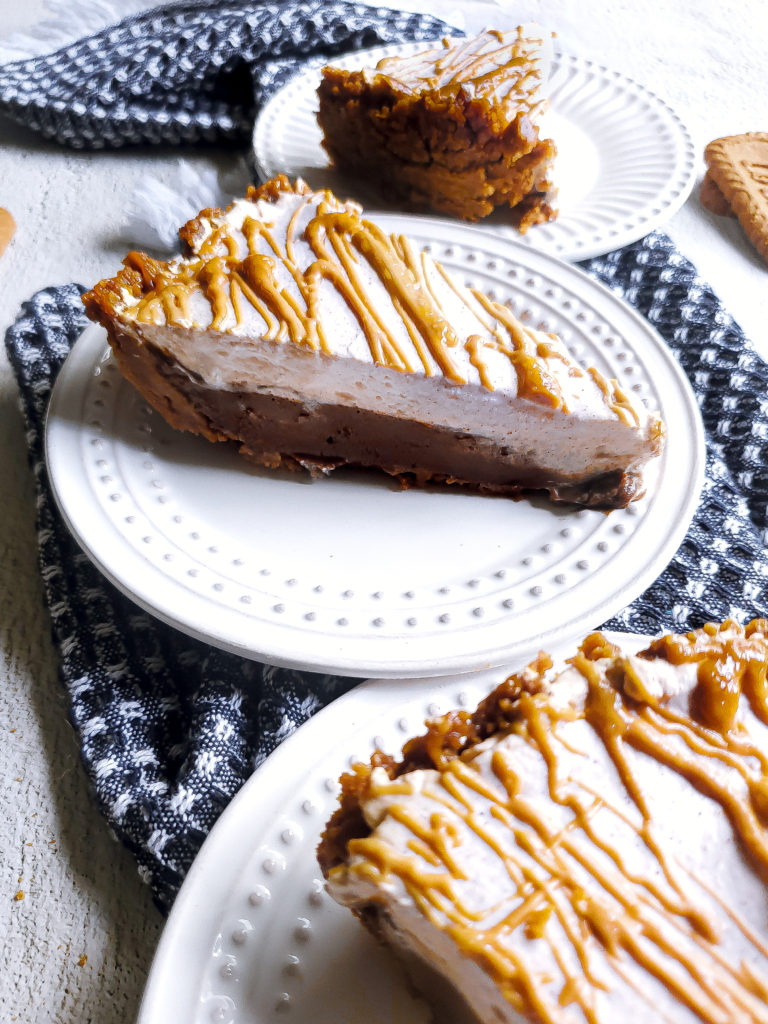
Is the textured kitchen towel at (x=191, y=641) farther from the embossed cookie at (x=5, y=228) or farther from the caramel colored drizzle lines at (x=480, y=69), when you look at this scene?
the caramel colored drizzle lines at (x=480, y=69)

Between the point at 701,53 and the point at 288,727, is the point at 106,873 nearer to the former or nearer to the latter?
the point at 288,727

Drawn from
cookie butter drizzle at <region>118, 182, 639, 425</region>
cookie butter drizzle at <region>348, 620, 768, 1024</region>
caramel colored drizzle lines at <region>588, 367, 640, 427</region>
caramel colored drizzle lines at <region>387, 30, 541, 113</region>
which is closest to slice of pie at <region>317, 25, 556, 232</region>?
caramel colored drizzle lines at <region>387, 30, 541, 113</region>

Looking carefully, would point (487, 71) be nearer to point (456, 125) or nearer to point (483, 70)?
point (483, 70)

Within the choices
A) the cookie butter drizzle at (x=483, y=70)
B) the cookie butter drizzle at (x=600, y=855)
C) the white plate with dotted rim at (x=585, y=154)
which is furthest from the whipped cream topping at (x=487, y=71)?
the cookie butter drizzle at (x=600, y=855)

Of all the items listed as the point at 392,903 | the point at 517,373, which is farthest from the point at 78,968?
the point at 517,373

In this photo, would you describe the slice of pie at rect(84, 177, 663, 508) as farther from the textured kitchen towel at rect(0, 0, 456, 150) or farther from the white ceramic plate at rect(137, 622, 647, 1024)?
the textured kitchen towel at rect(0, 0, 456, 150)

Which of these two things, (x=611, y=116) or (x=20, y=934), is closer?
(x=20, y=934)

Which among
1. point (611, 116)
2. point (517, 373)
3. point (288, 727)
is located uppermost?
point (611, 116)
